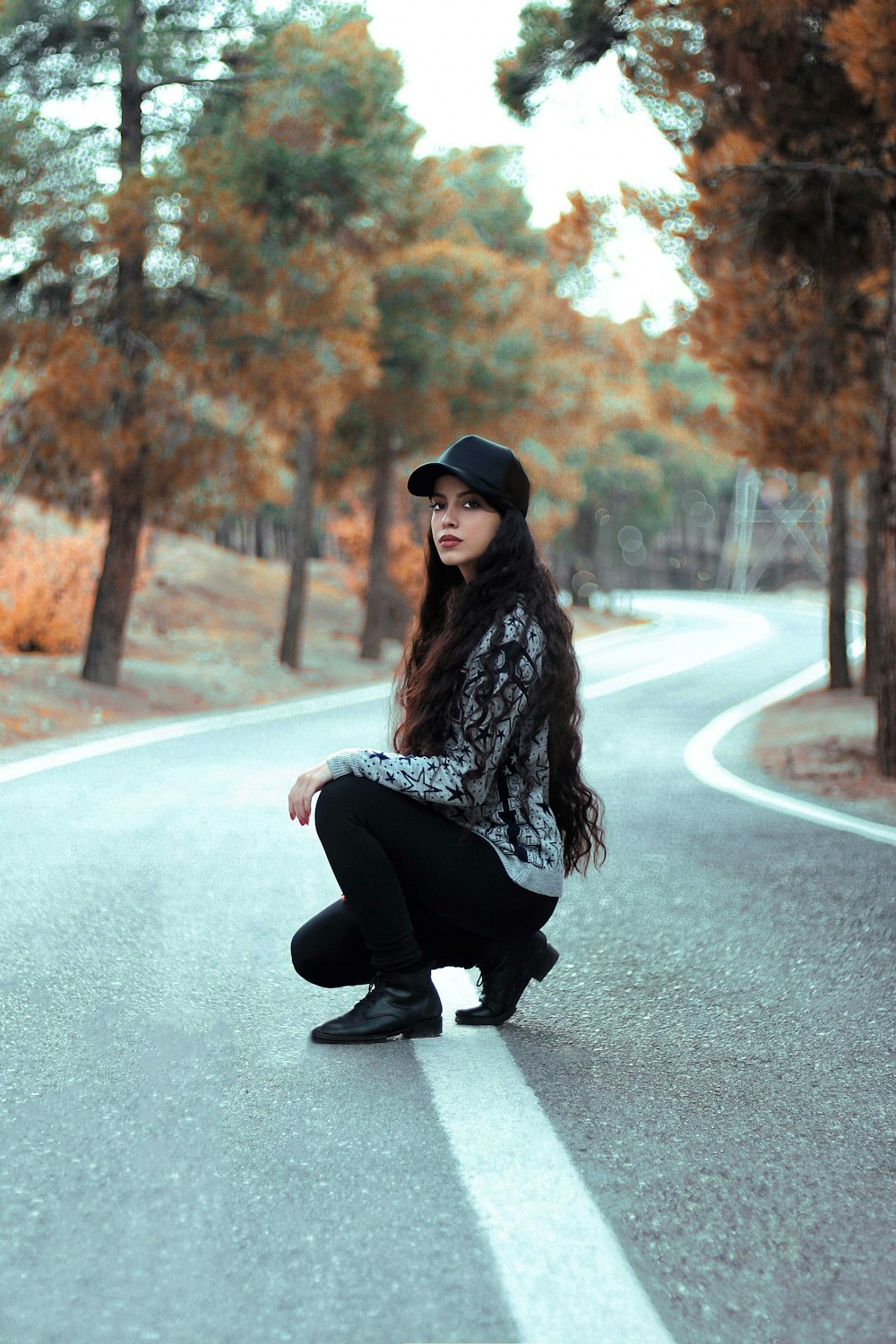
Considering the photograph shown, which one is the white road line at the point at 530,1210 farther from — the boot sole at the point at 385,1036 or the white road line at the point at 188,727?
the white road line at the point at 188,727

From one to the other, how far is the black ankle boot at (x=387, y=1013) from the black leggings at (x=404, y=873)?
0.04 meters

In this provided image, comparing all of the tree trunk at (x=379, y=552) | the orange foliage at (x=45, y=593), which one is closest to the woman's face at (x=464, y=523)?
the orange foliage at (x=45, y=593)

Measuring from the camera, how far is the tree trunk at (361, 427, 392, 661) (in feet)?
83.5

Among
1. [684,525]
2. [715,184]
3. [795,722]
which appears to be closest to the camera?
[715,184]

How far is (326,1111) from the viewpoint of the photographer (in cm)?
323

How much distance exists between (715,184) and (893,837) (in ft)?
23.0

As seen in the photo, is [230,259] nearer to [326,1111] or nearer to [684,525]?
[326,1111]

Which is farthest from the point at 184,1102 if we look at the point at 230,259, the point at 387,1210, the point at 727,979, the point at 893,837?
the point at 230,259

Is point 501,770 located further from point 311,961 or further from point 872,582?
point 872,582

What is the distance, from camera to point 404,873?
149 inches

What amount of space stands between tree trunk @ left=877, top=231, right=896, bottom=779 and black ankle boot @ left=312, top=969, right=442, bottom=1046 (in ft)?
23.4

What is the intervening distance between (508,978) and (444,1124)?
0.80 meters

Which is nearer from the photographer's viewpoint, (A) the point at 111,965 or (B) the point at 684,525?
(A) the point at 111,965

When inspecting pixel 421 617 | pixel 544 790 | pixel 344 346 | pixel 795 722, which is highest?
pixel 344 346
